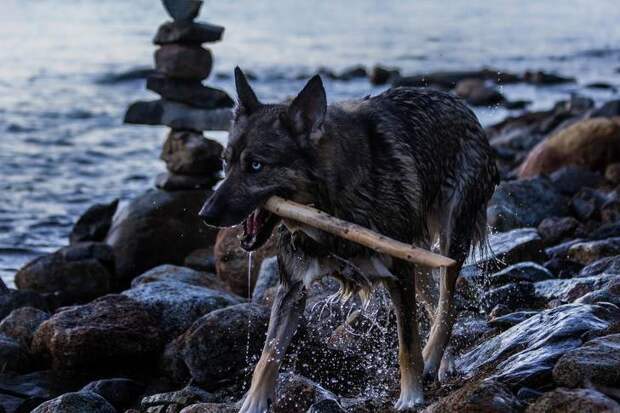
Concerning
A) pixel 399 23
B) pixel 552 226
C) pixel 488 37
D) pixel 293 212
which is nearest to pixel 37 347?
pixel 293 212

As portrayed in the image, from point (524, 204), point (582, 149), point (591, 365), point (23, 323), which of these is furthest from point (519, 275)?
point (582, 149)

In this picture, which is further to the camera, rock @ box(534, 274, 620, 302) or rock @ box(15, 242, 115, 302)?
rock @ box(15, 242, 115, 302)

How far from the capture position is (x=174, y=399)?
7.16 metres

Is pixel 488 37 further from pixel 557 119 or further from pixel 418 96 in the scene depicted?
pixel 418 96

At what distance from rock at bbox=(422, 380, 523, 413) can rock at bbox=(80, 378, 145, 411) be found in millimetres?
3037

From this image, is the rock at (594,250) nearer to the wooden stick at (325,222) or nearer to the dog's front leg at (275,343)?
the dog's front leg at (275,343)

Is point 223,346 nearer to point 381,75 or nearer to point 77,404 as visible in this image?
point 77,404

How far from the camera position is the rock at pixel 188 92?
1302 centimetres

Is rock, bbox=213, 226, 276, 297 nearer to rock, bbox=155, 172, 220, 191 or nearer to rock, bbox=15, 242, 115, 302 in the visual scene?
rock, bbox=15, 242, 115, 302

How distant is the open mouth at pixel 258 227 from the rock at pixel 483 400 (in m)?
1.33

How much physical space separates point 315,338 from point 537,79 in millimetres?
21921

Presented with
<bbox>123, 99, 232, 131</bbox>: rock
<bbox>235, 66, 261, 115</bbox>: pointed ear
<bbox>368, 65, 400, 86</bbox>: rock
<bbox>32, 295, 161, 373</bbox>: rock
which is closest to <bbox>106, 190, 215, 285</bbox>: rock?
<bbox>123, 99, 232, 131</bbox>: rock

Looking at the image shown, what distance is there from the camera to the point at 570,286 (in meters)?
8.30

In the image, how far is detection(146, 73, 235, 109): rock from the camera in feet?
42.7
